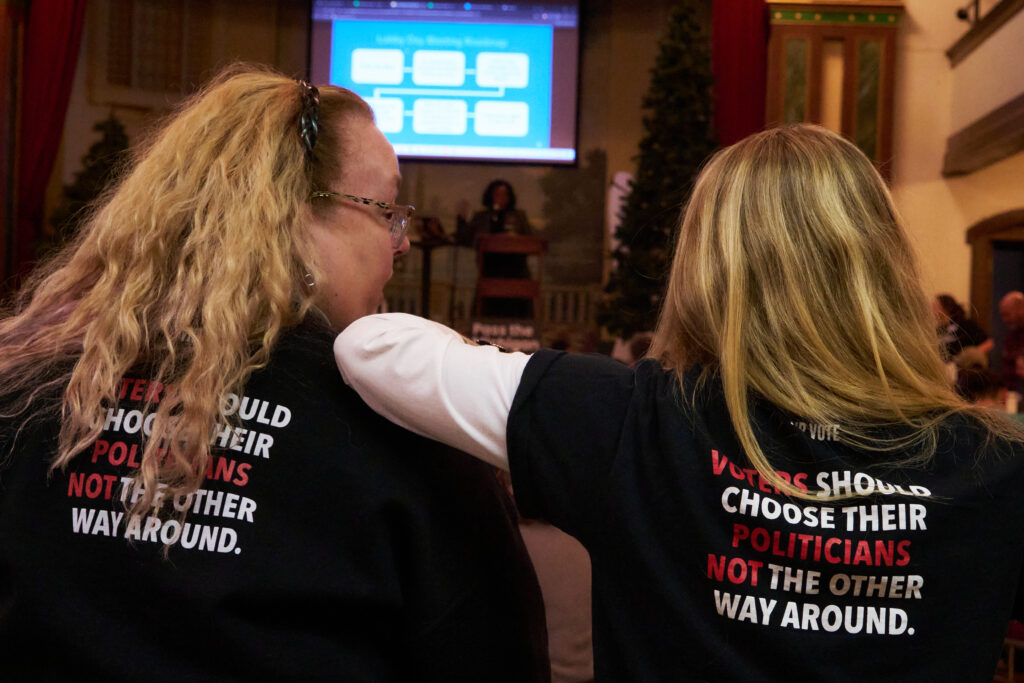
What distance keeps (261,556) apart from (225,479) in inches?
3.7

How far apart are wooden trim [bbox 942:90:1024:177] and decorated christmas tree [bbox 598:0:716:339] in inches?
70.3

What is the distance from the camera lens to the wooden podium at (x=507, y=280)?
6645 millimetres

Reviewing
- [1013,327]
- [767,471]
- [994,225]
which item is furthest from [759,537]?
[994,225]

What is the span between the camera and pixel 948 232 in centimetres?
697

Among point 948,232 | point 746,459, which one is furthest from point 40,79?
point 746,459

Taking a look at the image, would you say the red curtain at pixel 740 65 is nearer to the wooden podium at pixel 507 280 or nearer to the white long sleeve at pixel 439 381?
the wooden podium at pixel 507 280

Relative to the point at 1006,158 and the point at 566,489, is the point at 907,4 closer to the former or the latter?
the point at 1006,158

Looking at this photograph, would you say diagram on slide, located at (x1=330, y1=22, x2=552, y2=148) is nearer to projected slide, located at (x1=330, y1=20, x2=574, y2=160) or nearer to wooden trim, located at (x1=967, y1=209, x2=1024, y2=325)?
projected slide, located at (x1=330, y1=20, x2=574, y2=160)

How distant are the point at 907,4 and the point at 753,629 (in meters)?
7.18

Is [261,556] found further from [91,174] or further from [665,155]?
[91,174]

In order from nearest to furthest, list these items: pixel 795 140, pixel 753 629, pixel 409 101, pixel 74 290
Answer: pixel 753 629
pixel 795 140
pixel 74 290
pixel 409 101

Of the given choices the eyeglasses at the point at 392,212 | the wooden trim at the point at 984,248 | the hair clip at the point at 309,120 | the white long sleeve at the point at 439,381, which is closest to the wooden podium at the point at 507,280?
A: the wooden trim at the point at 984,248

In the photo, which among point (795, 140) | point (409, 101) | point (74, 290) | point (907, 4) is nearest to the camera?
point (795, 140)

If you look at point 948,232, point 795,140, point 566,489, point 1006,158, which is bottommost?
point 566,489
